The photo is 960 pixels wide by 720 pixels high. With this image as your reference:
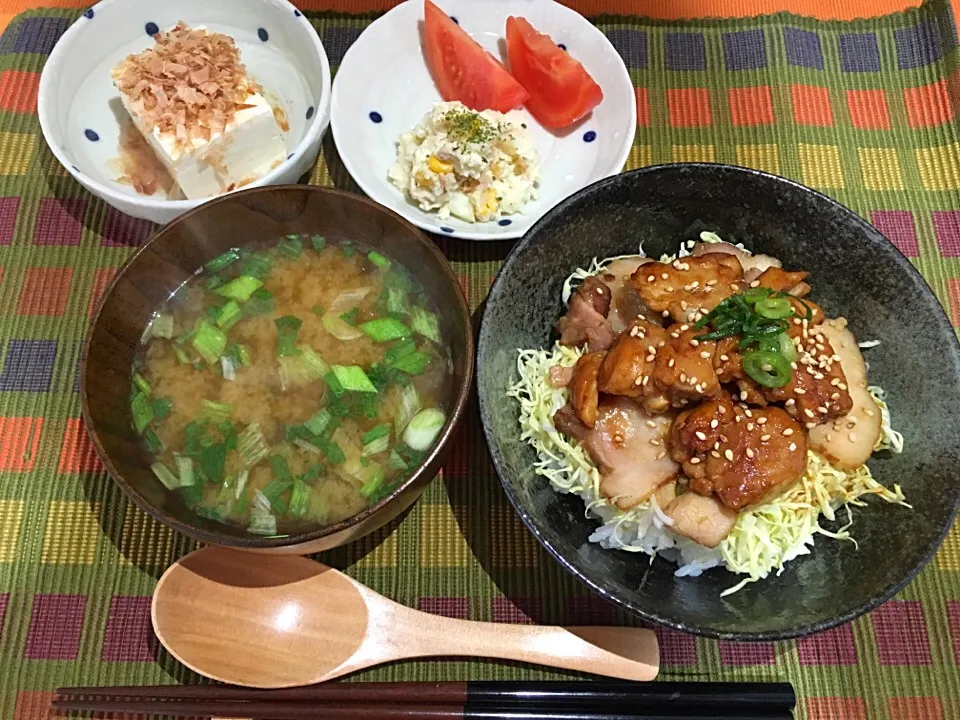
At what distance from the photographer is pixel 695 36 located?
105 inches

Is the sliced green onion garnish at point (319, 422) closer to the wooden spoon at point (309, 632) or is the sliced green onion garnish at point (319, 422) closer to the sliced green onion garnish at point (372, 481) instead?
the sliced green onion garnish at point (372, 481)

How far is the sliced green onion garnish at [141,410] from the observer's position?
1.82 metres

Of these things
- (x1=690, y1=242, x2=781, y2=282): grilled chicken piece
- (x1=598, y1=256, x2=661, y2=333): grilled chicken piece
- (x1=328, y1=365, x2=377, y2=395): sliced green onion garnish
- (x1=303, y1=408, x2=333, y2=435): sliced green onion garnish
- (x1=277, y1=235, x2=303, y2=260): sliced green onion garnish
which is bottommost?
(x1=303, y1=408, x2=333, y2=435): sliced green onion garnish

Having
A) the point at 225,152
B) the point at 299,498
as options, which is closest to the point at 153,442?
the point at 299,498

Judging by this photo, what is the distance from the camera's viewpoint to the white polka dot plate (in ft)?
7.64

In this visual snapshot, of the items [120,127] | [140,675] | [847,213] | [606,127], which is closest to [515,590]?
[140,675]

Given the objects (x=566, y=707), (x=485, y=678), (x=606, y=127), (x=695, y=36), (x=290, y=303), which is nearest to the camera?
(x=566, y=707)

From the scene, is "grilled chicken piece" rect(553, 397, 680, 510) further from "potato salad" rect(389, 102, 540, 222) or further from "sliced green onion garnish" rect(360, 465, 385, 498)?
"potato salad" rect(389, 102, 540, 222)

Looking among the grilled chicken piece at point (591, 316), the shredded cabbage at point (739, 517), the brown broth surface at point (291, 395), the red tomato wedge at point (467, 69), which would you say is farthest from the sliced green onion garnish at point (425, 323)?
the red tomato wedge at point (467, 69)

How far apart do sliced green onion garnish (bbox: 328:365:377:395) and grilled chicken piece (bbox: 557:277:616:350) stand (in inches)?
23.5

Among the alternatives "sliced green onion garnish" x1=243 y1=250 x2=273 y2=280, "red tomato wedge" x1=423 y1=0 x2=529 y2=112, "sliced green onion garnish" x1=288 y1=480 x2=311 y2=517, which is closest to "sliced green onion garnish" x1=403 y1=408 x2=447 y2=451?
"sliced green onion garnish" x1=288 y1=480 x2=311 y2=517

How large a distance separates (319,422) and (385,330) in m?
0.33

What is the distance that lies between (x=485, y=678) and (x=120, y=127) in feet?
7.69

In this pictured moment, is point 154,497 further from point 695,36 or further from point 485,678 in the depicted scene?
point 695,36
